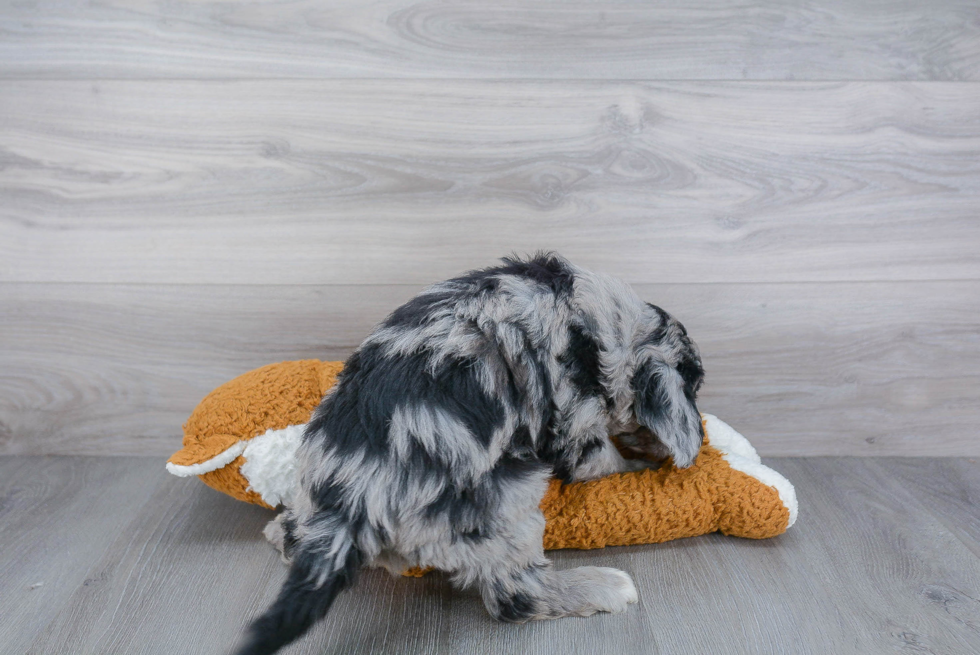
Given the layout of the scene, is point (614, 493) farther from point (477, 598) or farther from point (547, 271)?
point (547, 271)

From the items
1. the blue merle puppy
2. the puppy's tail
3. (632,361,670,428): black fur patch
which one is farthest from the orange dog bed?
the puppy's tail

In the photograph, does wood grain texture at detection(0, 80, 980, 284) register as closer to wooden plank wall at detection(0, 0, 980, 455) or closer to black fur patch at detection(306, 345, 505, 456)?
wooden plank wall at detection(0, 0, 980, 455)

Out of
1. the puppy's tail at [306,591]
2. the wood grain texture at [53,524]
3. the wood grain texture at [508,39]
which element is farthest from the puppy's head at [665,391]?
the wood grain texture at [53,524]

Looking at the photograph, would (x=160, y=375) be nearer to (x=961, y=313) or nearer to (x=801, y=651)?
(x=801, y=651)

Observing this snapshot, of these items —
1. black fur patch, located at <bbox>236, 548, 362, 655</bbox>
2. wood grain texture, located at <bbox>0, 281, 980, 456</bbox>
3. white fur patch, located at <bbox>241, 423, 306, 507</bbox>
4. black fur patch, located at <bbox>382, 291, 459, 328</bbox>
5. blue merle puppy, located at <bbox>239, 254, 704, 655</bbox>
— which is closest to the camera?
black fur patch, located at <bbox>236, 548, 362, 655</bbox>

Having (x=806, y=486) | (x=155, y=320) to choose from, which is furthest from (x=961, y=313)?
(x=155, y=320)

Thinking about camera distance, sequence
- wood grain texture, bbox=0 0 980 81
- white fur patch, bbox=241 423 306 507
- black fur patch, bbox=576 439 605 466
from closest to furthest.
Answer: black fur patch, bbox=576 439 605 466, white fur patch, bbox=241 423 306 507, wood grain texture, bbox=0 0 980 81

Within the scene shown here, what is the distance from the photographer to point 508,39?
1.81 m

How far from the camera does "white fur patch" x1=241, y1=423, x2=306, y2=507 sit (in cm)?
159

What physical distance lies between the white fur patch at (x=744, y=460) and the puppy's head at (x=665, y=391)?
208mm

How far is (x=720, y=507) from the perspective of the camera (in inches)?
61.8

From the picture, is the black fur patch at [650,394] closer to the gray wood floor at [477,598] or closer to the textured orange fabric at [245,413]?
the gray wood floor at [477,598]

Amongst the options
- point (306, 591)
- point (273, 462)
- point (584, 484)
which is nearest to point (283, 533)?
point (273, 462)

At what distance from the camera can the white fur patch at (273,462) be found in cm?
159
